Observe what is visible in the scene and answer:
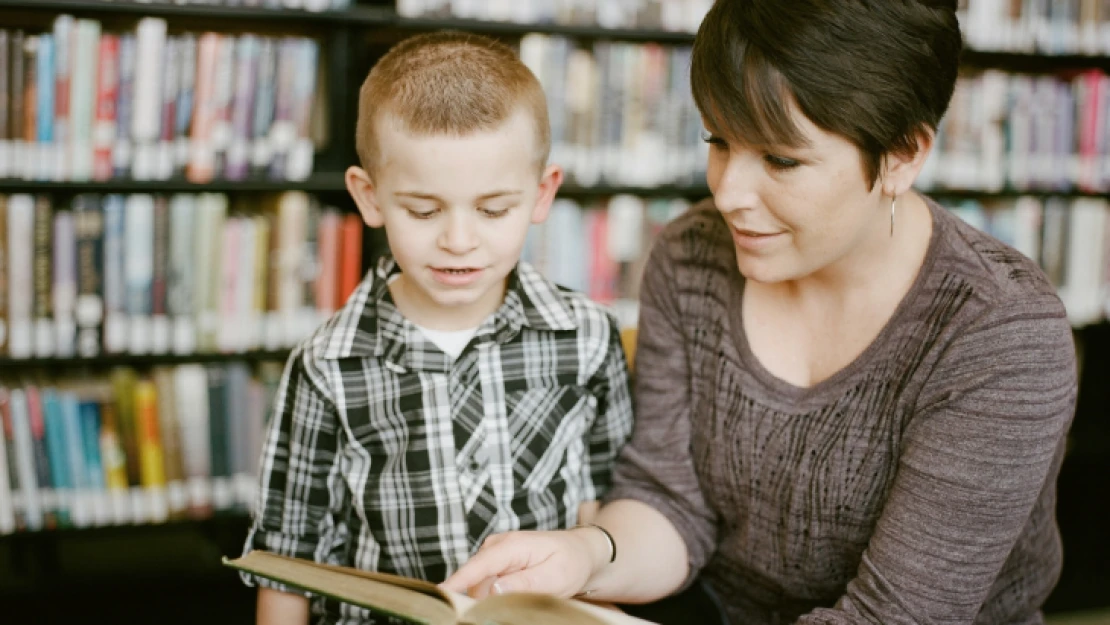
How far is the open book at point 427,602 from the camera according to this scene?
0.75 metres

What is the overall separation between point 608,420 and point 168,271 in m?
1.15

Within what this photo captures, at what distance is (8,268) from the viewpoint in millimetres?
1919

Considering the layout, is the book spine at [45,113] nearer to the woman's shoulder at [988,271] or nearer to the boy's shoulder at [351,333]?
the boy's shoulder at [351,333]

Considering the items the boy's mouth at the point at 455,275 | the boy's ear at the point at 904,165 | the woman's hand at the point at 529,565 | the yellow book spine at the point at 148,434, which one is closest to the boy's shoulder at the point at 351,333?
the boy's mouth at the point at 455,275

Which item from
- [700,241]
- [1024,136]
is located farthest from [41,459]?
[1024,136]

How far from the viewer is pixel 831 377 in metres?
1.12

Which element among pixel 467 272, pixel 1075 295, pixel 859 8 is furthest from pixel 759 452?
pixel 1075 295

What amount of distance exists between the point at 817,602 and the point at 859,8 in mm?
667

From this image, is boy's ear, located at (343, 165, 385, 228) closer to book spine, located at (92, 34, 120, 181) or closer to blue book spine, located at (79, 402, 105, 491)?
book spine, located at (92, 34, 120, 181)

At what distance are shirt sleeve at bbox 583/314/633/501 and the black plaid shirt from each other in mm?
66

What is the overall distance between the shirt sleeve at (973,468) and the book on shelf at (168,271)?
1399mm

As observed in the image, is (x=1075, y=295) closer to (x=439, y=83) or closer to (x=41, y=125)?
(x=439, y=83)

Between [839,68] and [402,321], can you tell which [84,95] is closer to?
[402,321]

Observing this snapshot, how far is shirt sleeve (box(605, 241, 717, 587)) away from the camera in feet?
4.00
